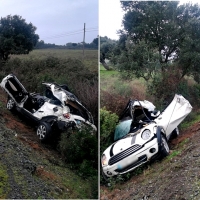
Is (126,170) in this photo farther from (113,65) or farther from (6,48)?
(6,48)

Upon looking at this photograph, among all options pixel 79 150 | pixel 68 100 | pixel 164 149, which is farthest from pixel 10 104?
pixel 164 149

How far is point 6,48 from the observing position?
6602 mm

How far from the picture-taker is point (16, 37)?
6613mm

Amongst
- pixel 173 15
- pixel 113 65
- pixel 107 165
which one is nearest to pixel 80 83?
pixel 113 65

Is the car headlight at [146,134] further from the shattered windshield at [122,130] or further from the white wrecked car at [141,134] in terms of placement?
the shattered windshield at [122,130]

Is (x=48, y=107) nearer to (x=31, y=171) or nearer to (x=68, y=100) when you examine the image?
(x=68, y=100)

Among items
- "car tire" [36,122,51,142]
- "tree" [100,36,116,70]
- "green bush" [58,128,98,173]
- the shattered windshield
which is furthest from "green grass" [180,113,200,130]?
"car tire" [36,122,51,142]

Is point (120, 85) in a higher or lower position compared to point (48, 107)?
higher

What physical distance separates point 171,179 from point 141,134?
879 mm

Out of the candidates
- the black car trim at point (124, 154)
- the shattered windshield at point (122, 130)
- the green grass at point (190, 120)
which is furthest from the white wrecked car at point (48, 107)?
the green grass at point (190, 120)

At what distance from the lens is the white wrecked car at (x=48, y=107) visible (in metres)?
5.70

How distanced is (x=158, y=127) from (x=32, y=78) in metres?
2.55

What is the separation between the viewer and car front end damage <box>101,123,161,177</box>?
16.9 feet

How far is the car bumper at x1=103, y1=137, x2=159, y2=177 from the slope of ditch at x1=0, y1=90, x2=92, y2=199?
56 centimetres
